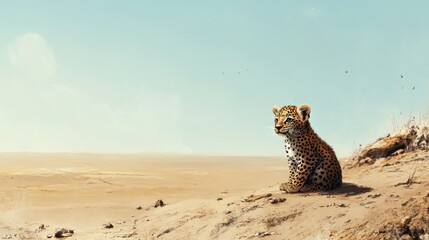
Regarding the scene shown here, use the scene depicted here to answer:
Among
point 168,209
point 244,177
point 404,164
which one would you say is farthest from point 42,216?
point 244,177

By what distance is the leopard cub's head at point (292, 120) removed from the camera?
7199 millimetres

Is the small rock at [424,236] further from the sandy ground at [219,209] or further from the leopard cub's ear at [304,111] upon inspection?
the leopard cub's ear at [304,111]

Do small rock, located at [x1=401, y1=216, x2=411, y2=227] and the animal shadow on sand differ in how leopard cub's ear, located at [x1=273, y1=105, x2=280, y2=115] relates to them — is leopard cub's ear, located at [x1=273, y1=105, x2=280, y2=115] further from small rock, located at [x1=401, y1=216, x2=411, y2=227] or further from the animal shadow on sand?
small rock, located at [x1=401, y1=216, x2=411, y2=227]

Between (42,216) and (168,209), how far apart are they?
2.58 m

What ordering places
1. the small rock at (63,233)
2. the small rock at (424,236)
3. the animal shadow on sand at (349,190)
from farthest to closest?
the small rock at (63,233)
the animal shadow on sand at (349,190)
the small rock at (424,236)

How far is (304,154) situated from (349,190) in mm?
776

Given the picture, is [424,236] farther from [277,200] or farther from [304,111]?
[304,111]

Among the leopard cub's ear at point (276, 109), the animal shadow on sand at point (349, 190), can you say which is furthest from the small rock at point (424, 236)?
Answer: the leopard cub's ear at point (276, 109)

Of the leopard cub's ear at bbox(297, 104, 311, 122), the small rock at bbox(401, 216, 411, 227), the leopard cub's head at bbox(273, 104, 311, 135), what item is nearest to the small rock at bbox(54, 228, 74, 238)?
the leopard cub's head at bbox(273, 104, 311, 135)

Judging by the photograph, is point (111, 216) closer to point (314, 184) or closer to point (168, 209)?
point (168, 209)

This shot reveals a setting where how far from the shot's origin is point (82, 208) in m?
10.4

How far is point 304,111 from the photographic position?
23.6 ft

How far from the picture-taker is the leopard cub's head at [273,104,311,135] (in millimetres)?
7199

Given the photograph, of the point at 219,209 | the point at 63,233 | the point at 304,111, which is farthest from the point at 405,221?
the point at 63,233
